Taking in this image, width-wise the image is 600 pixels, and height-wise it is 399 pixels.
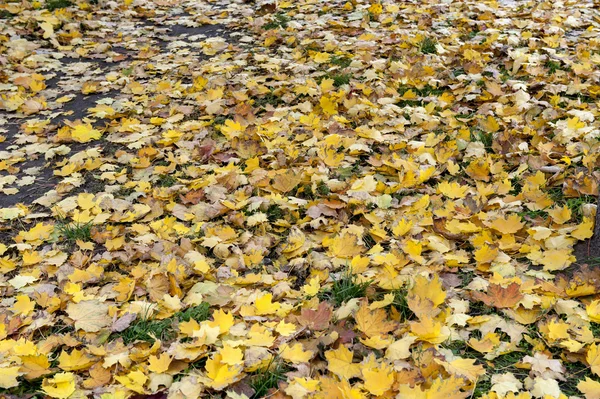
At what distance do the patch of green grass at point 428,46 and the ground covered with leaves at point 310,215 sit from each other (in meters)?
0.02

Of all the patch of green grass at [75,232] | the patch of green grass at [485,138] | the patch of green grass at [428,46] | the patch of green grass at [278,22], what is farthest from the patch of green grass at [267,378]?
the patch of green grass at [278,22]

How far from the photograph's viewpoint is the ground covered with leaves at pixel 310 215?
191 cm

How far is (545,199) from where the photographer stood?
2.68 metres

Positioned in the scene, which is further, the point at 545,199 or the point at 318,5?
the point at 318,5

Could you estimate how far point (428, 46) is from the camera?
4699 millimetres

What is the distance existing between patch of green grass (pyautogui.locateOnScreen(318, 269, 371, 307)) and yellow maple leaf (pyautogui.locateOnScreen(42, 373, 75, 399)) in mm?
1005

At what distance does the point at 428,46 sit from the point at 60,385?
399 centimetres

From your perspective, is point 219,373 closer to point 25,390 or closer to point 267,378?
point 267,378

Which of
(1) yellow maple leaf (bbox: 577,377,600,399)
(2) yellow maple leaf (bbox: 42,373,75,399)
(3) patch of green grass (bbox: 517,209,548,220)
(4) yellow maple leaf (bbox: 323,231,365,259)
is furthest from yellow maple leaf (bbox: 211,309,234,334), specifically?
(3) patch of green grass (bbox: 517,209,548,220)

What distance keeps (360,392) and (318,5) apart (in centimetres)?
529

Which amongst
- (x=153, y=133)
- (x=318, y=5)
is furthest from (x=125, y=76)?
(x=318, y=5)

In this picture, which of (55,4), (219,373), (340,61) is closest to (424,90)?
(340,61)

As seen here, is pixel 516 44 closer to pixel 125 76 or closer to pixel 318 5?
pixel 318 5

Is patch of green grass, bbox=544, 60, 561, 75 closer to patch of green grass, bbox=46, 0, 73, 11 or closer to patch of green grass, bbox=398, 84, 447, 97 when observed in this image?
patch of green grass, bbox=398, 84, 447, 97
